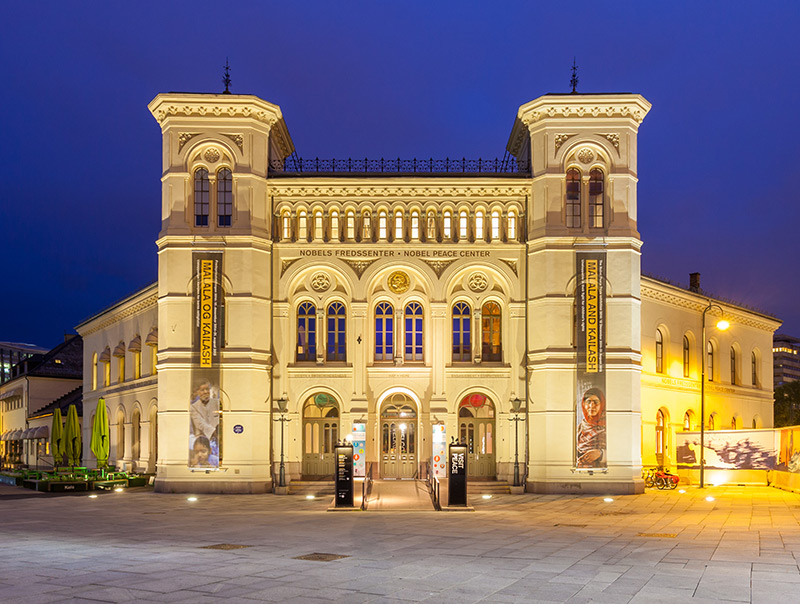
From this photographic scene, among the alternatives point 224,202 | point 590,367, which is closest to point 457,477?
point 590,367

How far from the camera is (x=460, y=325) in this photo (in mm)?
37781

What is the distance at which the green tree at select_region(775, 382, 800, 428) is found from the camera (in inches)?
3465

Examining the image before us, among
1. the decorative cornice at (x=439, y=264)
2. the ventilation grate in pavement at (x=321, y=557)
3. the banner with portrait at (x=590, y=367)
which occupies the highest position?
the decorative cornice at (x=439, y=264)

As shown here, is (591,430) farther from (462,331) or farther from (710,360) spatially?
(710,360)

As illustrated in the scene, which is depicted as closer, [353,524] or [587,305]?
[353,524]

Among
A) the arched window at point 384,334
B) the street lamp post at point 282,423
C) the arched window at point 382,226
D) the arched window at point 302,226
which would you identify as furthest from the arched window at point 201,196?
the arched window at point 384,334

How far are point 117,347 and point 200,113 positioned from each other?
17931 mm

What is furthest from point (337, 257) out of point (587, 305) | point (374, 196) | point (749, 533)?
point (749, 533)

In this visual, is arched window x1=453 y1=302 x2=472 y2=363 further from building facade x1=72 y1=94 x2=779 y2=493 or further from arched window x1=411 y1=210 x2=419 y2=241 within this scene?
arched window x1=411 y1=210 x2=419 y2=241

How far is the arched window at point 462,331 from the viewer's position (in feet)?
124

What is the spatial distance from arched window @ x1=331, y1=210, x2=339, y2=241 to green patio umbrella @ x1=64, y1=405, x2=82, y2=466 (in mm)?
16608

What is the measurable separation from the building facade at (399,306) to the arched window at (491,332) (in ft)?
0.28

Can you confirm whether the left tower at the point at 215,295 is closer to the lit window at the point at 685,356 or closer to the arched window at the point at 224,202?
the arched window at the point at 224,202

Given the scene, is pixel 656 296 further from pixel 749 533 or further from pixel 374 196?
pixel 749 533
